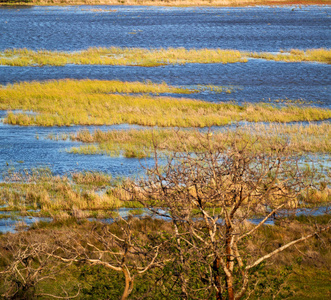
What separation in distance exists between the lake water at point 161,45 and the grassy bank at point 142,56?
2669 millimetres

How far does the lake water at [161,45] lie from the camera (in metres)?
27.5

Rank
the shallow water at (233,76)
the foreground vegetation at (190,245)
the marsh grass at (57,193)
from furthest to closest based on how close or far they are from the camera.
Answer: the shallow water at (233,76) → the marsh grass at (57,193) → the foreground vegetation at (190,245)

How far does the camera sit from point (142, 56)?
61.4 meters

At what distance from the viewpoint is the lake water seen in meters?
27.5

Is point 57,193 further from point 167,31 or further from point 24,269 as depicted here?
point 167,31

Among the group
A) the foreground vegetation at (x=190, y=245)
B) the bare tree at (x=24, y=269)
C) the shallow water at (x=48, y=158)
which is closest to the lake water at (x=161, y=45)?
the shallow water at (x=48, y=158)

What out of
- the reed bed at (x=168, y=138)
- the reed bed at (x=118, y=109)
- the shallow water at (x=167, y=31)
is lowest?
the shallow water at (x=167, y=31)

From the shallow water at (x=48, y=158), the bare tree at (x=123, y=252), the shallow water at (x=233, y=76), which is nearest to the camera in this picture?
the bare tree at (x=123, y=252)

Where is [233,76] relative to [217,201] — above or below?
below

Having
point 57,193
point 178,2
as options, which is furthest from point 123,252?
point 178,2

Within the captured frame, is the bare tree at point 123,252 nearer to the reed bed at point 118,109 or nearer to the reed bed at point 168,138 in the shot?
the reed bed at point 168,138

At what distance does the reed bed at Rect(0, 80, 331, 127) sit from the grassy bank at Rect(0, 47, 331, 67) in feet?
53.5

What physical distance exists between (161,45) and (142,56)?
12.1 metres

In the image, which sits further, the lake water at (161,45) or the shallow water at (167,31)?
the shallow water at (167,31)
